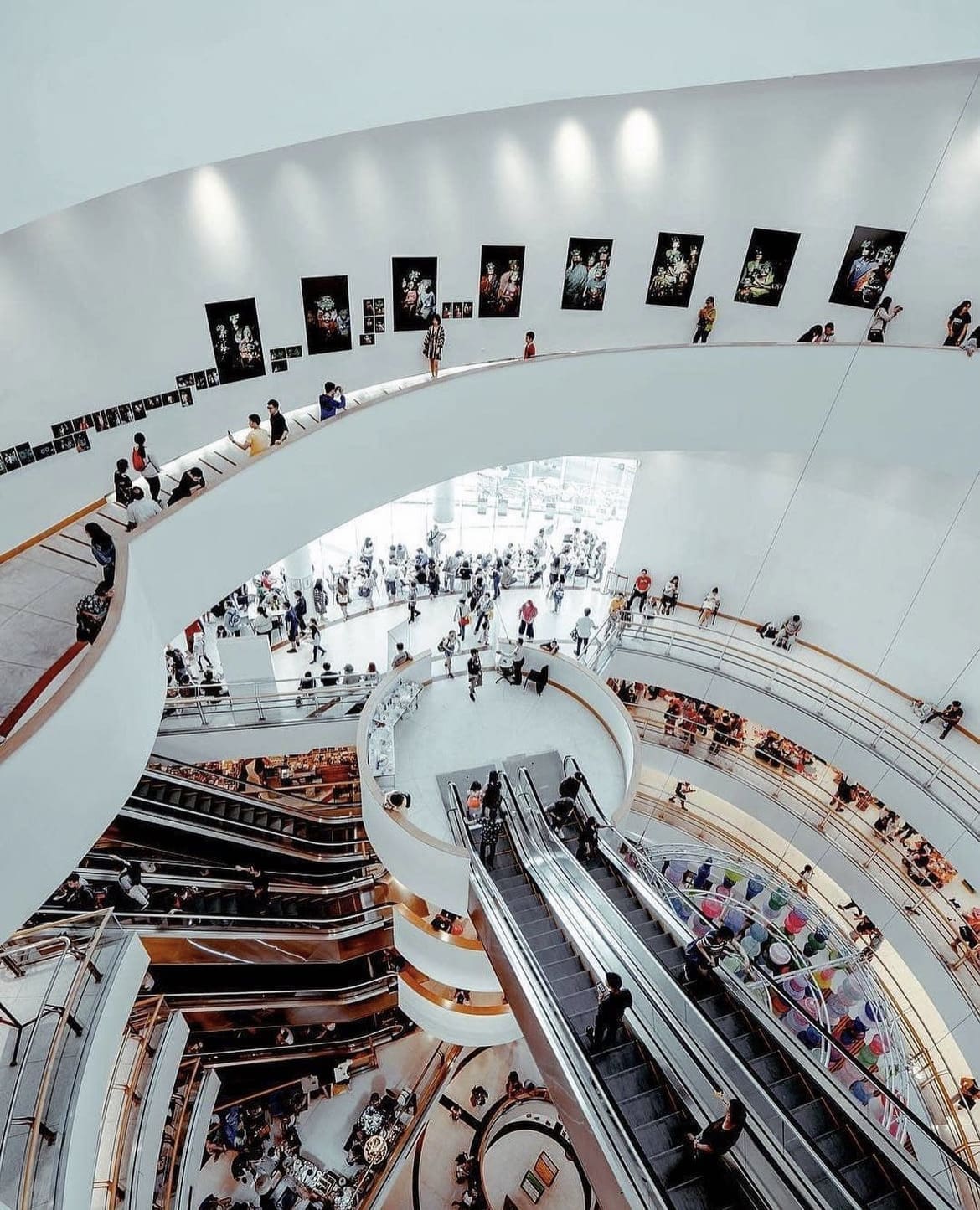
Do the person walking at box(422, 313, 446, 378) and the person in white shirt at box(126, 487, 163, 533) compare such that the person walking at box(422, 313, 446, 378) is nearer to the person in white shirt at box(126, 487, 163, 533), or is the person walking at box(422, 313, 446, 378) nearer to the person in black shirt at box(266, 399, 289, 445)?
the person in black shirt at box(266, 399, 289, 445)

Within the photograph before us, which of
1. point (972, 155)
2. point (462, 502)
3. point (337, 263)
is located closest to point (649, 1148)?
point (337, 263)

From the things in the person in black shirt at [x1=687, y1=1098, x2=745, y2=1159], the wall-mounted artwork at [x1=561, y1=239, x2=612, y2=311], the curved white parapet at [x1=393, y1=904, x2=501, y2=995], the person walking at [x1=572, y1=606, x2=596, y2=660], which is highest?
the wall-mounted artwork at [x1=561, y1=239, x2=612, y2=311]

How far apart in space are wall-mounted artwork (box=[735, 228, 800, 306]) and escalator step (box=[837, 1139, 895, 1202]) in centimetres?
1437

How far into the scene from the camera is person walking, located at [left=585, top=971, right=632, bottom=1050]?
563 centimetres

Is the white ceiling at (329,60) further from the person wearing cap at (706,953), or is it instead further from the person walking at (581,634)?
the person walking at (581,634)

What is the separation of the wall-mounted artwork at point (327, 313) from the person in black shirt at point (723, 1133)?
1314 cm

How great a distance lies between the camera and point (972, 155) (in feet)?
37.8

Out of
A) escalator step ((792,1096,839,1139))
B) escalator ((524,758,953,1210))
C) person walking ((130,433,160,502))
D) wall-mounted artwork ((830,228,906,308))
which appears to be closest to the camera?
escalator ((524,758,953,1210))

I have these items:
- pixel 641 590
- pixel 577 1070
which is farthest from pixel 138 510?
pixel 641 590

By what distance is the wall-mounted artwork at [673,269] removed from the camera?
522 inches

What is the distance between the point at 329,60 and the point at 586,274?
9472 millimetres

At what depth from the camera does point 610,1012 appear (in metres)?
5.70

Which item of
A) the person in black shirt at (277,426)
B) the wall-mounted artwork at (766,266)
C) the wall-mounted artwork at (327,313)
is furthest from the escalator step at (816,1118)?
the wall-mounted artwork at (766,266)

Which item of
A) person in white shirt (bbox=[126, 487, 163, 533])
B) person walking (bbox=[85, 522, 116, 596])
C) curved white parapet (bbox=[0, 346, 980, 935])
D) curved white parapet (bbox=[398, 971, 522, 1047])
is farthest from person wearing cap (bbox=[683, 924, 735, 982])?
person in white shirt (bbox=[126, 487, 163, 533])
